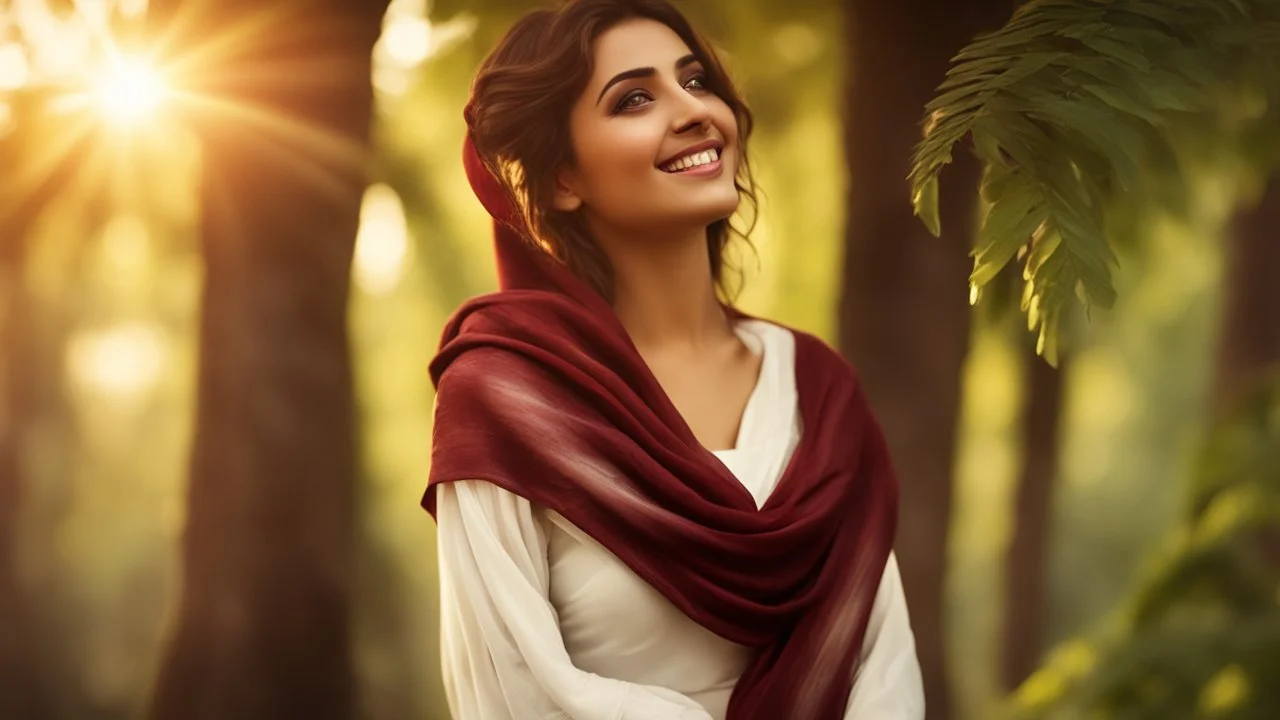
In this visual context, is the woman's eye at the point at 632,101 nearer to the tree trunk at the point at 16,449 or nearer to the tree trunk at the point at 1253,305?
the tree trunk at the point at 16,449

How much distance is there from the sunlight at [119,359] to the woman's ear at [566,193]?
36.3 feet

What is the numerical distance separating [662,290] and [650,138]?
1.03 feet

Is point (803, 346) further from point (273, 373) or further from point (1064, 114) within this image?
point (273, 373)

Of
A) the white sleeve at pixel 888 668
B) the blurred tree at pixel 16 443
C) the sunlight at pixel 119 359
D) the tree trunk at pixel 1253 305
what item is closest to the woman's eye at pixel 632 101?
the white sleeve at pixel 888 668

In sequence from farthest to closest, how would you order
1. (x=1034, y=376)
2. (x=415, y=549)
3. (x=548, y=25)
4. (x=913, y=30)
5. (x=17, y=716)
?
(x=415, y=549) < (x=17, y=716) < (x=1034, y=376) < (x=913, y=30) < (x=548, y=25)

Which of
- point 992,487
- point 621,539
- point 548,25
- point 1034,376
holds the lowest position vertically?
point 992,487

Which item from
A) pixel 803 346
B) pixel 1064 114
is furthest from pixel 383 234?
pixel 1064 114

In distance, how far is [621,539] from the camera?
2.28 metres

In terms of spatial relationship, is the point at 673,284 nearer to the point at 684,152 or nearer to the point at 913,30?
the point at 684,152

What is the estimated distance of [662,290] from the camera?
→ 2.54 m

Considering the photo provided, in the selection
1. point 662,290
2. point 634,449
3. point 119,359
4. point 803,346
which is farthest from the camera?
point 119,359

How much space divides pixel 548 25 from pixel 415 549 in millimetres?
12636

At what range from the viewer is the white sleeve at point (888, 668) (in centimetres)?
244

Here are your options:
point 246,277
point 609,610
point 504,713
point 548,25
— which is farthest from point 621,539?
point 246,277
